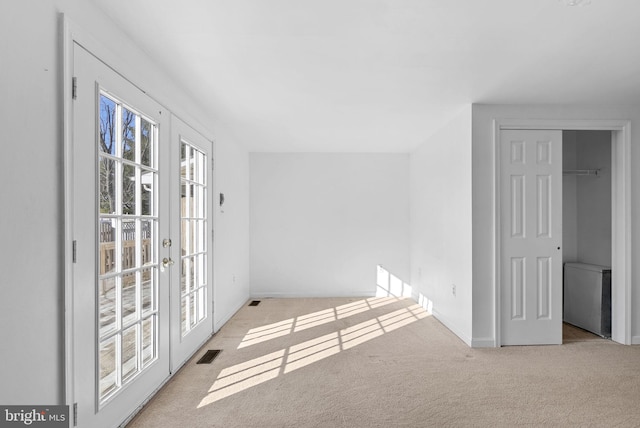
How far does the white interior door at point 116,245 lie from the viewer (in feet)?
6.07

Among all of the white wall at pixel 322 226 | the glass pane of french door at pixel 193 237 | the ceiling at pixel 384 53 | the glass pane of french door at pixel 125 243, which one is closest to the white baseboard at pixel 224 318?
the glass pane of french door at pixel 193 237

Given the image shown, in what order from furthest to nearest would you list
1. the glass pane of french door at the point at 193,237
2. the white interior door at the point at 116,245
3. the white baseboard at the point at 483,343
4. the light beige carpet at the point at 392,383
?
the white baseboard at the point at 483,343
the glass pane of french door at the point at 193,237
the light beige carpet at the point at 392,383
the white interior door at the point at 116,245

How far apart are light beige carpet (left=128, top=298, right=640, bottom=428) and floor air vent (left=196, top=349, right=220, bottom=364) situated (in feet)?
0.20

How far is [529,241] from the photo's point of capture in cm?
380

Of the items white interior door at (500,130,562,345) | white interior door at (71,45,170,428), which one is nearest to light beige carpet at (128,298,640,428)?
white interior door at (500,130,562,345)

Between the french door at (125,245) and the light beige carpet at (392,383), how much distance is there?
1.04ft

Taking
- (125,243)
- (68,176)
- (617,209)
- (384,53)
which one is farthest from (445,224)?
(68,176)

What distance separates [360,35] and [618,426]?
2.83 metres

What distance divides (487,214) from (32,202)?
3.61 m

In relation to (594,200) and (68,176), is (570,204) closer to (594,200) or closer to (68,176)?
(594,200)

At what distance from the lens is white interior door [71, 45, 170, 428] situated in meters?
1.85

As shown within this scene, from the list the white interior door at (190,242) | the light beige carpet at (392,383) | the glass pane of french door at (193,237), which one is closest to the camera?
the light beige carpet at (392,383)

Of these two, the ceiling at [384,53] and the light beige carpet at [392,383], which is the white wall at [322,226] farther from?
the ceiling at [384,53]

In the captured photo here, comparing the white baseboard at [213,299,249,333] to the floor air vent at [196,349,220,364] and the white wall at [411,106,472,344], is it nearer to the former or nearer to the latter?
the floor air vent at [196,349,220,364]
